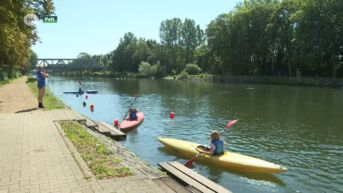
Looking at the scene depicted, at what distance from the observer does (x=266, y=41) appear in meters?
76.7

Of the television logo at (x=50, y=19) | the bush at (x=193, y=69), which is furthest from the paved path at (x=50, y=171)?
the bush at (x=193, y=69)

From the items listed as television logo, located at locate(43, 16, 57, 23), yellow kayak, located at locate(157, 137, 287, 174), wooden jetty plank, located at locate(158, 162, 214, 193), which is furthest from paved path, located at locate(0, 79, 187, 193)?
television logo, located at locate(43, 16, 57, 23)

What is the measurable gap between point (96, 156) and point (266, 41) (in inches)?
2794

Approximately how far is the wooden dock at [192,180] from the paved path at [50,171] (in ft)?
1.06

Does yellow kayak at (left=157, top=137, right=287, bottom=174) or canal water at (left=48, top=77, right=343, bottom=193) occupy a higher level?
yellow kayak at (left=157, top=137, right=287, bottom=174)

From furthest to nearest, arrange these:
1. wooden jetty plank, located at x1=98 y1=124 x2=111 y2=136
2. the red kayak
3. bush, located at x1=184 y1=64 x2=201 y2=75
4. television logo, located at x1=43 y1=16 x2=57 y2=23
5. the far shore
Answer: bush, located at x1=184 y1=64 x2=201 y2=75 < the far shore < the red kayak < television logo, located at x1=43 y1=16 x2=57 y2=23 < wooden jetty plank, located at x1=98 y1=124 x2=111 y2=136

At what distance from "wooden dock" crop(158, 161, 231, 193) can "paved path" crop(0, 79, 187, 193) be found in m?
0.32

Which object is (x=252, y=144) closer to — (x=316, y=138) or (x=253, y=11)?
(x=316, y=138)

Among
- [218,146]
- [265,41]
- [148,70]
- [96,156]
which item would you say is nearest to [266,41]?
[265,41]

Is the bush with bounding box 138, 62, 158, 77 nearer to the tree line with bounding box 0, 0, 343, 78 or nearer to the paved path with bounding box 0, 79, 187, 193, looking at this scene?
the tree line with bounding box 0, 0, 343, 78

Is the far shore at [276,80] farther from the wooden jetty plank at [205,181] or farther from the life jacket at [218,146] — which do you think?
the wooden jetty plank at [205,181]

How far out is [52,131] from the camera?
13211 millimetres

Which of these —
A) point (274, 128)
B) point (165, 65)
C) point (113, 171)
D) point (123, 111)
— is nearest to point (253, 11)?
point (165, 65)

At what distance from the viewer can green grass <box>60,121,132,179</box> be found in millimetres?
8469
